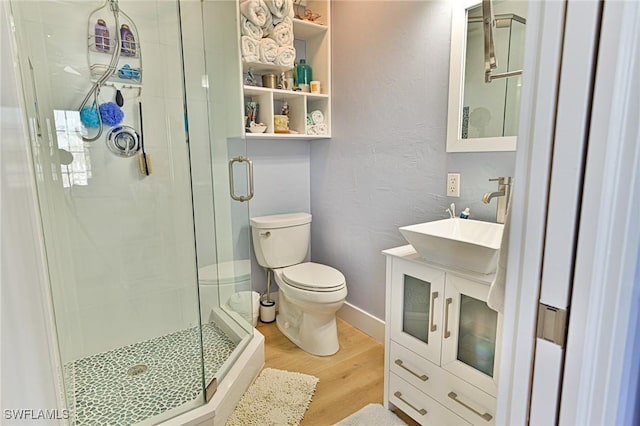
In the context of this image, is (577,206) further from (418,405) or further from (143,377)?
(143,377)

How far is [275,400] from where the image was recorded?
1.75m

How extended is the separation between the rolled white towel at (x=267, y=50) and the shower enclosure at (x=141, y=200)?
0.50 feet

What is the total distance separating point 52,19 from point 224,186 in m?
1.16

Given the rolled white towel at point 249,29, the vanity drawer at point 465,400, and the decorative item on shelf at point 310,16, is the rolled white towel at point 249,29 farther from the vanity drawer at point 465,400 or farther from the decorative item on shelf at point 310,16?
the vanity drawer at point 465,400

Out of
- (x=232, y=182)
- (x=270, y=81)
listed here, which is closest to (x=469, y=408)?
(x=232, y=182)

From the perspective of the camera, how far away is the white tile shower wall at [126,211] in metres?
1.76

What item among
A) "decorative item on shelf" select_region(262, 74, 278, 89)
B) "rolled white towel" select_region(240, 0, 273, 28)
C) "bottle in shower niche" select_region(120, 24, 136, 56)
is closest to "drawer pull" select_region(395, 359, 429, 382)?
"decorative item on shelf" select_region(262, 74, 278, 89)

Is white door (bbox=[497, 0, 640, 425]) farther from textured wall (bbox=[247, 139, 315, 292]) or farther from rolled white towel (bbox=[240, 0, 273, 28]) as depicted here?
textured wall (bbox=[247, 139, 315, 292])

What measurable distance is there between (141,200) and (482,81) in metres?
1.91

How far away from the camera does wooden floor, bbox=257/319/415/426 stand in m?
1.71

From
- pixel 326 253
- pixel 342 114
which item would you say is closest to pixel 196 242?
pixel 326 253

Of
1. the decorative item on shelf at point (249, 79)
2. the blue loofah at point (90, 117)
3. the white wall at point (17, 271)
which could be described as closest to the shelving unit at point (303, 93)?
the decorative item on shelf at point (249, 79)

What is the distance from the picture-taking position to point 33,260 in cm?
47

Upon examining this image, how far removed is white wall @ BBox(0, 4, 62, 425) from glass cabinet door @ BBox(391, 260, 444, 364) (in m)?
1.25
